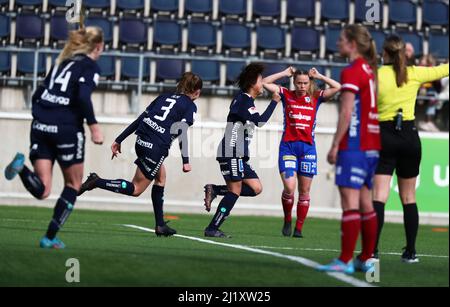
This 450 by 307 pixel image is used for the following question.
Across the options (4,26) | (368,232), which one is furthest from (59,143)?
(4,26)

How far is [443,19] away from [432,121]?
3525 mm

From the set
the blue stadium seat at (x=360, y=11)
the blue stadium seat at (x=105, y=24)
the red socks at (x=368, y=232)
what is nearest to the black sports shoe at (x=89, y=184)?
the red socks at (x=368, y=232)

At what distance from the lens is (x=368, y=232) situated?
26.8 ft

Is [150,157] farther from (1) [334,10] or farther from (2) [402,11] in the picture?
(2) [402,11]

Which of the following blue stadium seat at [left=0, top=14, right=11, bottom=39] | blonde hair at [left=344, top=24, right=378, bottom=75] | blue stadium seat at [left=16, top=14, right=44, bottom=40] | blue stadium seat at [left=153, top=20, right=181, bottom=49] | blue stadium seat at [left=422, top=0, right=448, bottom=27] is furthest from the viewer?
blue stadium seat at [left=422, top=0, right=448, bottom=27]

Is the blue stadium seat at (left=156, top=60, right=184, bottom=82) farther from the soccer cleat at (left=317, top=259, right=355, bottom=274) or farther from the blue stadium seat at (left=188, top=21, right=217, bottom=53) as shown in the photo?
the soccer cleat at (left=317, top=259, right=355, bottom=274)

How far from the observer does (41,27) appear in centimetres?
2188

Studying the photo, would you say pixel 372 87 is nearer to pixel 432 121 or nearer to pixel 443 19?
pixel 432 121

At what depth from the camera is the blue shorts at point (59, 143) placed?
8789mm

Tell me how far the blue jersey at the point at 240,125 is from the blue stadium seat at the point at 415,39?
36.0 feet

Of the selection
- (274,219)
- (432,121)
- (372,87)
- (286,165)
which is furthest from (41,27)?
(372,87)

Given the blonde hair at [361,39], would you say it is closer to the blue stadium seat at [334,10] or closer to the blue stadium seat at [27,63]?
the blue stadium seat at [27,63]

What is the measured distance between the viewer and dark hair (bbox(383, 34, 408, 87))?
9.12 m

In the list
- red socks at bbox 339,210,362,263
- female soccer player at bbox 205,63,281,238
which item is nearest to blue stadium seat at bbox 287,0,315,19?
female soccer player at bbox 205,63,281,238
